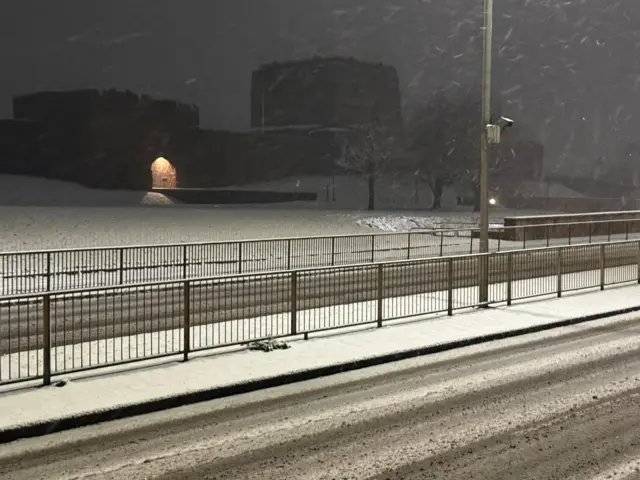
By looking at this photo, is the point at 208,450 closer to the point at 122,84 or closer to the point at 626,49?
the point at 122,84

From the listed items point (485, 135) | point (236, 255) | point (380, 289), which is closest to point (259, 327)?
point (380, 289)

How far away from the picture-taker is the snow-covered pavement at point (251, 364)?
7.11m

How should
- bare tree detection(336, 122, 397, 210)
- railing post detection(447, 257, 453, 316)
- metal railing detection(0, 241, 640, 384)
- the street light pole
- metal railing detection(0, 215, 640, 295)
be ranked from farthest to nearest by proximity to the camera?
bare tree detection(336, 122, 397, 210) → metal railing detection(0, 215, 640, 295) → the street light pole → railing post detection(447, 257, 453, 316) → metal railing detection(0, 241, 640, 384)

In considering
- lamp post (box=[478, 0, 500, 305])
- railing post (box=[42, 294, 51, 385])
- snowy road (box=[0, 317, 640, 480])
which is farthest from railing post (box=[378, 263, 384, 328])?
railing post (box=[42, 294, 51, 385])

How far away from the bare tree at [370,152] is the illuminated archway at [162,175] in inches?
651

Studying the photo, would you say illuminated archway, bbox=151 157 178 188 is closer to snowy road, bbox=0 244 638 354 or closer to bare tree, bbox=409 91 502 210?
bare tree, bbox=409 91 502 210

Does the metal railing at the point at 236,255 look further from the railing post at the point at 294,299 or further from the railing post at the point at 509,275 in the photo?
the railing post at the point at 294,299

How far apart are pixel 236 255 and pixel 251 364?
15468 mm

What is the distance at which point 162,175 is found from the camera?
6244cm

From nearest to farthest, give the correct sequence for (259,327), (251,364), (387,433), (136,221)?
(387,433), (251,364), (259,327), (136,221)

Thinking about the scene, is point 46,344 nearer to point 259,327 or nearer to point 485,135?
point 259,327

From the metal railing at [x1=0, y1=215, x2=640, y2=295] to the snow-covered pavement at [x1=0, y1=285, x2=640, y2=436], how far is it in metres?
6.97

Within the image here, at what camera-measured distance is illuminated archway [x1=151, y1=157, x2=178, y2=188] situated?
62094 millimetres

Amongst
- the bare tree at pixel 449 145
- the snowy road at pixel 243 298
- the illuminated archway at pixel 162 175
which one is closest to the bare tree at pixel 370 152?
the bare tree at pixel 449 145
